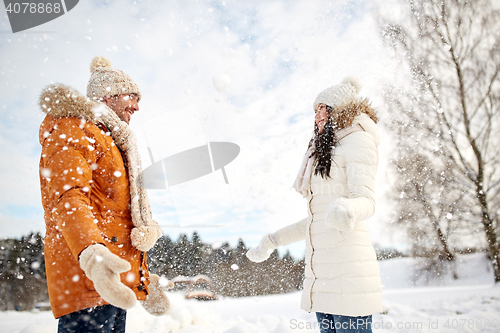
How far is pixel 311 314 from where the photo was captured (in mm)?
3402

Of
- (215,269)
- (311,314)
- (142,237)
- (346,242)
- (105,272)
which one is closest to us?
(105,272)

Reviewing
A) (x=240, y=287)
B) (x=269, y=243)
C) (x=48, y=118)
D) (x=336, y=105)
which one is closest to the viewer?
(x=48, y=118)

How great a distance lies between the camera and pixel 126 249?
1340 mm

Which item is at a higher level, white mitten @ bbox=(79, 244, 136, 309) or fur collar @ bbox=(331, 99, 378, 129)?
fur collar @ bbox=(331, 99, 378, 129)

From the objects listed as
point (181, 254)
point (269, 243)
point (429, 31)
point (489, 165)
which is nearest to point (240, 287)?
point (181, 254)

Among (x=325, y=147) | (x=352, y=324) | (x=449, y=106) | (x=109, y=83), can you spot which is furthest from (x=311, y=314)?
(x=449, y=106)

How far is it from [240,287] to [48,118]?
12.8 ft

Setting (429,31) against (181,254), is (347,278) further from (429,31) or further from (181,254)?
(429,31)

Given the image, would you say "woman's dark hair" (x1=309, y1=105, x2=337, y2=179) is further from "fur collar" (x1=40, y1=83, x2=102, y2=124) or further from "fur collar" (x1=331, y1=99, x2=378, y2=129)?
"fur collar" (x1=40, y1=83, x2=102, y2=124)

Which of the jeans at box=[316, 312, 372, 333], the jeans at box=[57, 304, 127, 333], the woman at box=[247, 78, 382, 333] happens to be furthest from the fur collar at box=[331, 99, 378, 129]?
the jeans at box=[57, 304, 127, 333]

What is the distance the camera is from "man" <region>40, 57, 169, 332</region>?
3.35ft

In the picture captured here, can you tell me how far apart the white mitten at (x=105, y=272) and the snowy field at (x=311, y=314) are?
215cm

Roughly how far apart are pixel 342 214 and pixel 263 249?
2.78 feet

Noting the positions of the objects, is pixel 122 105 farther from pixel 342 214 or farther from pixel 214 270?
pixel 214 270
